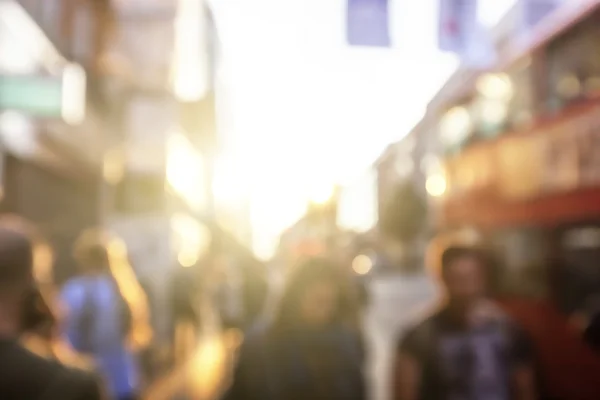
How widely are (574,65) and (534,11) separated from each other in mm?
2484

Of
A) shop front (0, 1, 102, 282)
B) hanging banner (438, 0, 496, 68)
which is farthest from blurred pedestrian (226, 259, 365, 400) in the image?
shop front (0, 1, 102, 282)

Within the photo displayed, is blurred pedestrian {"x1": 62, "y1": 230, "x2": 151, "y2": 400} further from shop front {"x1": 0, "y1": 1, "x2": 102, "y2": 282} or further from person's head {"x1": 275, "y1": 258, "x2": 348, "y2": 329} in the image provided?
person's head {"x1": 275, "y1": 258, "x2": 348, "y2": 329}

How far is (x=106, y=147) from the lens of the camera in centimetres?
1350

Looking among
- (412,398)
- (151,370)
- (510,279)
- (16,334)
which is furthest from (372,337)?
(16,334)

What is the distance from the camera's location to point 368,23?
7043 mm

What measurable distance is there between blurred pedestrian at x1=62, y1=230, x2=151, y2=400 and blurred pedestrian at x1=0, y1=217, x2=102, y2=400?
2.94m

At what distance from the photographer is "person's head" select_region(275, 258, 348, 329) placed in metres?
3.50

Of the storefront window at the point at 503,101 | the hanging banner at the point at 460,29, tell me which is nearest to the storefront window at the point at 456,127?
the storefront window at the point at 503,101

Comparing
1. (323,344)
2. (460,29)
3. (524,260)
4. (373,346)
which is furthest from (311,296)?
(373,346)

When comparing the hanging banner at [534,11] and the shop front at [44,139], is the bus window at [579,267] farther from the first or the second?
the shop front at [44,139]

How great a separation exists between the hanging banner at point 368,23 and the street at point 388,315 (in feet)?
9.79

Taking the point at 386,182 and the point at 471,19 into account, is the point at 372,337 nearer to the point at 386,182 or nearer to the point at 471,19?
the point at 471,19

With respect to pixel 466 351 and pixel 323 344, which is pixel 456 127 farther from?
pixel 323 344

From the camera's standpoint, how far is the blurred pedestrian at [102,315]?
5520 millimetres
